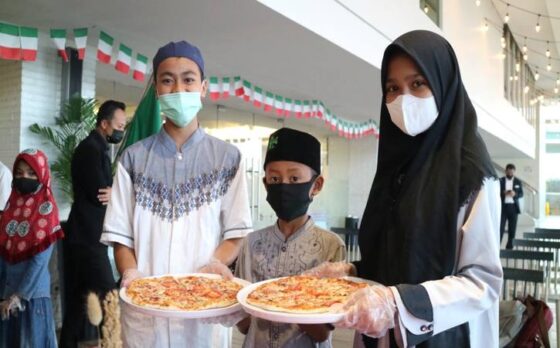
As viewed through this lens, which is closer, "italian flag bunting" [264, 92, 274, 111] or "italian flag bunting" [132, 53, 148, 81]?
"italian flag bunting" [132, 53, 148, 81]

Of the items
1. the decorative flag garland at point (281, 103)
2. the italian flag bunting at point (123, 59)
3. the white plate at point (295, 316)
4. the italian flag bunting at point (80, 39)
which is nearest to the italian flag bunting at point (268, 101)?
the decorative flag garland at point (281, 103)

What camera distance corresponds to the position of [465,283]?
3.85 feet

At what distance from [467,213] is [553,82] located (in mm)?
19550

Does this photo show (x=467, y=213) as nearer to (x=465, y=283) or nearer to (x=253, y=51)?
(x=465, y=283)

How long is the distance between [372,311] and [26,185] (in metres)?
2.55

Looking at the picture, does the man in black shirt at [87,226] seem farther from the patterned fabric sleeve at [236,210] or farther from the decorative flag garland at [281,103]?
the decorative flag garland at [281,103]

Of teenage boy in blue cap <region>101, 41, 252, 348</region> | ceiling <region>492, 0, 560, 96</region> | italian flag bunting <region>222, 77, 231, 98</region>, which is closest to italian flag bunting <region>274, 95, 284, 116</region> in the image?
italian flag bunting <region>222, 77, 231, 98</region>

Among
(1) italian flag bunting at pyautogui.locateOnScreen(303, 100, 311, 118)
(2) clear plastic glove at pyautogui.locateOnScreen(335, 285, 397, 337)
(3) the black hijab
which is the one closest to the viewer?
(2) clear plastic glove at pyautogui.locateOnScreen(335, 285, 397, 337)

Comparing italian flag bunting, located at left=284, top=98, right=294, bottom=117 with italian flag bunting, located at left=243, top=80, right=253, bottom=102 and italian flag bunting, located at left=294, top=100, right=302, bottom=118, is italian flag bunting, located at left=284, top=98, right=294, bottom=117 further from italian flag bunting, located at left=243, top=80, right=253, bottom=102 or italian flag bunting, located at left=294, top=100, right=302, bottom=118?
italian flag bunting, located at left=243, top=80, right=253, bottom=102

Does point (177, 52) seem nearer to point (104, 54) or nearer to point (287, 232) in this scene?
point (287, 232)

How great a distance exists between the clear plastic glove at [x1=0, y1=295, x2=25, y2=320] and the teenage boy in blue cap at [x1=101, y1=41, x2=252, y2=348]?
1.39m

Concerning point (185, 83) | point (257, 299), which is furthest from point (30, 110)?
point (257, 299)

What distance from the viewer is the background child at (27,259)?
270cm

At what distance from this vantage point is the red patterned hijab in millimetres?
2773
